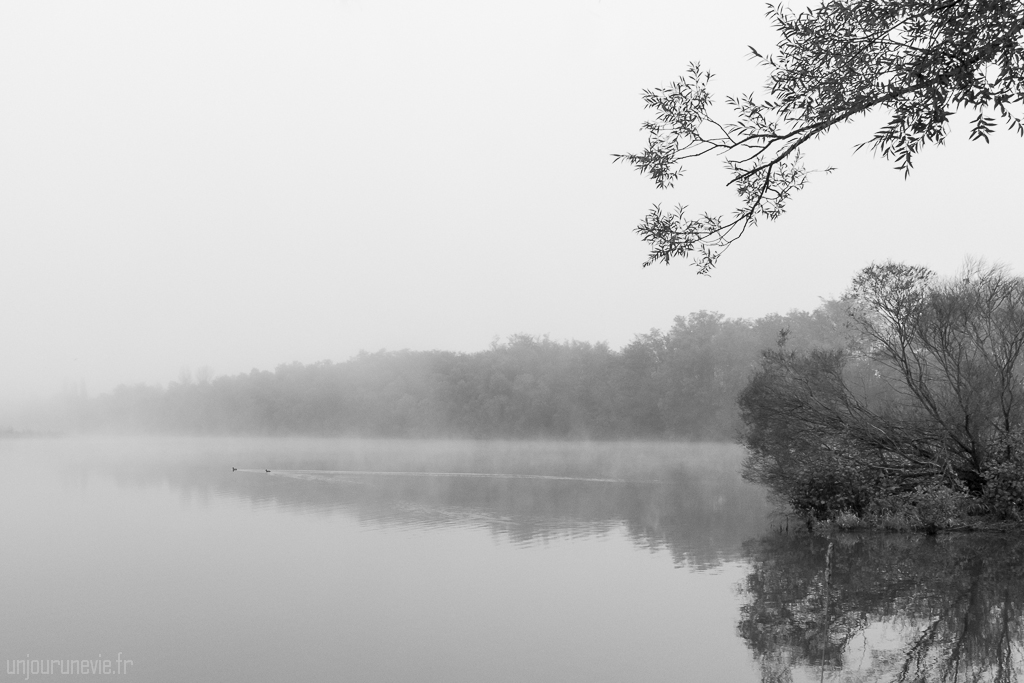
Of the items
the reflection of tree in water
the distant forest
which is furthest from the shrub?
the distant forest

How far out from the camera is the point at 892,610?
12172mm

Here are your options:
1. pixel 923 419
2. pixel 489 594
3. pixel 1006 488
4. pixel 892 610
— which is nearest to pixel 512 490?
pixel 923 419

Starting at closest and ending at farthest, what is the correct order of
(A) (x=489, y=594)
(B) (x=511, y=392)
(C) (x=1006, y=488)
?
(A) (x=489, y=594) → (C) (x=1006, y=488) → (B) (x=511, y=392)

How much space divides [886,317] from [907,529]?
5.45m

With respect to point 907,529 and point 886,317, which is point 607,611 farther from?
point 886,317

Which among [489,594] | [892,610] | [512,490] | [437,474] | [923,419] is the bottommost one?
[489,594]

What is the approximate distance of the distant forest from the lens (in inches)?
2840

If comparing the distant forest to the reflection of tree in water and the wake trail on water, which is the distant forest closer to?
the wake trail on water

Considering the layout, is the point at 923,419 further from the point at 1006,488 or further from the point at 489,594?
the point at 489,594

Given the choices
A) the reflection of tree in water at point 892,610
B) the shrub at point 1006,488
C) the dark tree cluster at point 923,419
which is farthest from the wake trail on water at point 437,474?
the reflection of tree in water at point 892,610

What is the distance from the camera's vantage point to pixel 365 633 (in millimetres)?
12141

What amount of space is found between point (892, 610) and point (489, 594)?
20.0 feet

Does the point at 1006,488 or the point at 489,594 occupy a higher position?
the point at 1006,488

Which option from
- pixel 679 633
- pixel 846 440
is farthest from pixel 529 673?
pixel 846 440
